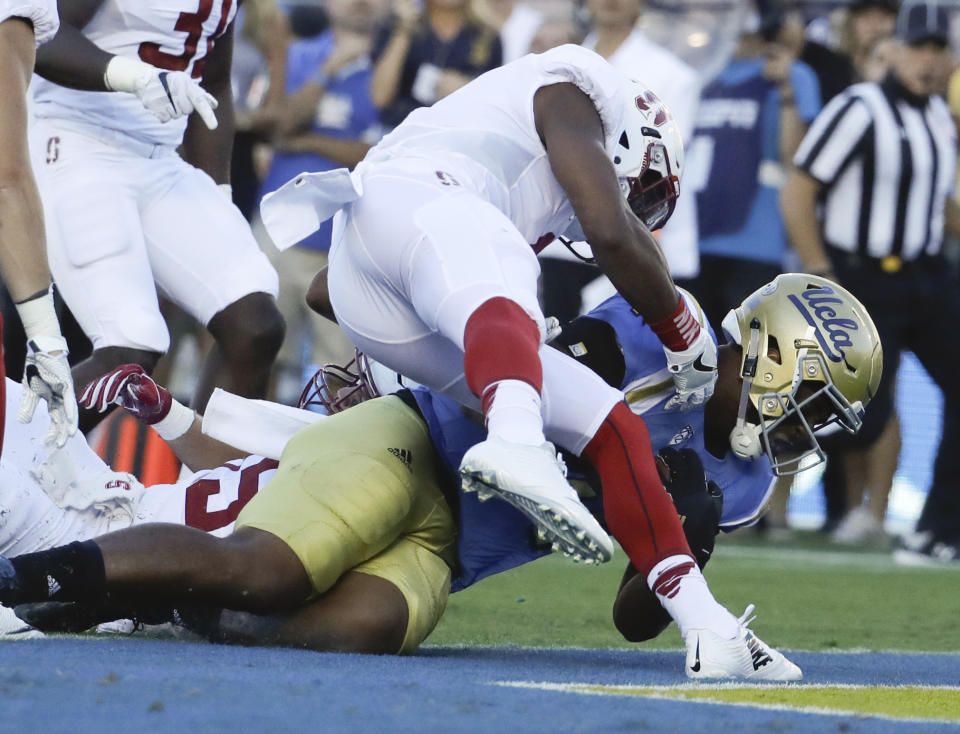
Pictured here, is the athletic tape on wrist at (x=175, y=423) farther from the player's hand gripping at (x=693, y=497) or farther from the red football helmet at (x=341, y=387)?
the player's hand gripping at (x=693, y=497)

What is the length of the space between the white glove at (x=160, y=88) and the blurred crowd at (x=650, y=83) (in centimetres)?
320

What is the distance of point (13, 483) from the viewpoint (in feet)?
11.8

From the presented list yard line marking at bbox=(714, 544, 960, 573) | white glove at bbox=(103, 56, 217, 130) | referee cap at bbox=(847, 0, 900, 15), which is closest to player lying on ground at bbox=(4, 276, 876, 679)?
white glove at bbox=(103, 56, 217, 130)

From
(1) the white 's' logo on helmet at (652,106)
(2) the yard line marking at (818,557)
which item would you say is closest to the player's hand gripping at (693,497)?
(1) the white 's' logo on helmet at (652,106)

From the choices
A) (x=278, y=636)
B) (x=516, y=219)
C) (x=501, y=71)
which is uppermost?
(x=501, y=71)

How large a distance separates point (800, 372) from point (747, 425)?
0.17 metres

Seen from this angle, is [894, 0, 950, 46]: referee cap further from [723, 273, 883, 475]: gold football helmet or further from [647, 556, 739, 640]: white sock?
[647, 556, 739, 640]: white sock

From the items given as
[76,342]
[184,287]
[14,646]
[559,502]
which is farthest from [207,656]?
[76,342]

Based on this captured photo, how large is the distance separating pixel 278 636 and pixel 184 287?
1.62m

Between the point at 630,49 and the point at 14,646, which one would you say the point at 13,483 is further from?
the point at 630,49

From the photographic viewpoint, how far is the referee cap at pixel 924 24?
7.14 m

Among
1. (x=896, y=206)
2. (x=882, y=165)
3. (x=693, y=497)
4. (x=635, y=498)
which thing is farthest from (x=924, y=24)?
(x=635, y=498)

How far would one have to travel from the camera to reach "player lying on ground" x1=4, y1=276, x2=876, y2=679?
3100 mm

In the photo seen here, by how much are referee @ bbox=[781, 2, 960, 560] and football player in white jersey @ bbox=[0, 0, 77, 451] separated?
4271 mm
